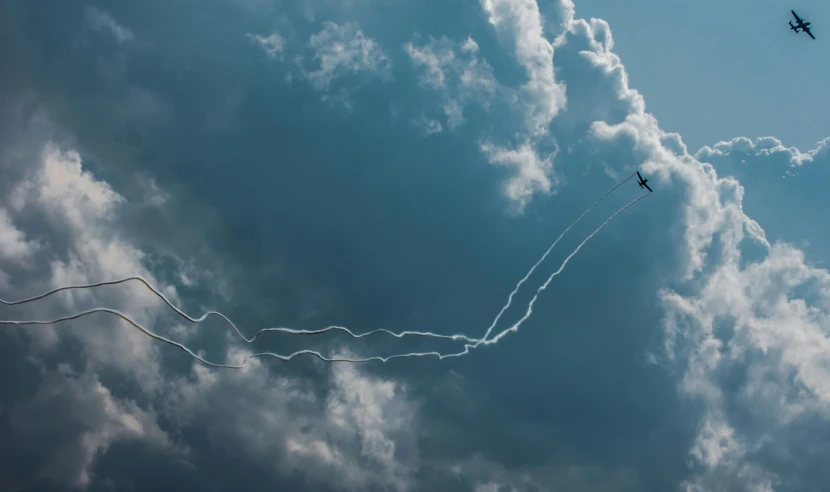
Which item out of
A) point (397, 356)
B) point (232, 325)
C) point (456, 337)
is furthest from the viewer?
point (456, 337)

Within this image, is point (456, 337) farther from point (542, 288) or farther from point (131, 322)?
point (131, 322)

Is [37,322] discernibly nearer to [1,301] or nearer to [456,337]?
[1,301]

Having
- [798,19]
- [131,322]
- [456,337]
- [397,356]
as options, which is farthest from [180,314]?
[798,19]

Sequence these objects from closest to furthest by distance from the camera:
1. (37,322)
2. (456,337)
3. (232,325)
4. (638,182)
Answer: (37,322)
(232,325)
(456,337)
(638,182)

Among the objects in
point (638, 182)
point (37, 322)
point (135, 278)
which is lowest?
point (37, 322)

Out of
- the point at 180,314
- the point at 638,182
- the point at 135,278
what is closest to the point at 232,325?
the point at 180,314

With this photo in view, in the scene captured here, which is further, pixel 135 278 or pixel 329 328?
pixel 329 328

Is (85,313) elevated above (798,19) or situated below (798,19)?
below

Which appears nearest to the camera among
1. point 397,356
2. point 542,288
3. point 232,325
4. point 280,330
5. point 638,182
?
point 232,325

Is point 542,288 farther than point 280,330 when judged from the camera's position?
Yes
